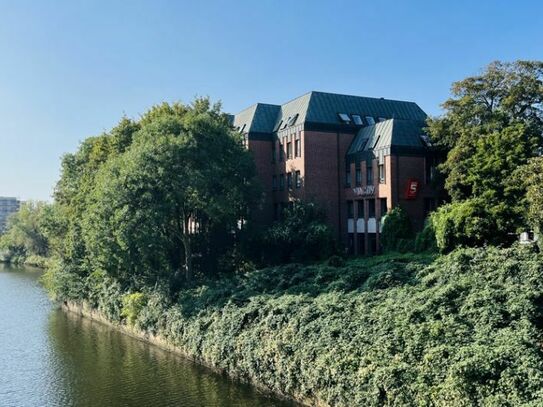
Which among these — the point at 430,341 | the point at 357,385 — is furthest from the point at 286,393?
the point at 430,341

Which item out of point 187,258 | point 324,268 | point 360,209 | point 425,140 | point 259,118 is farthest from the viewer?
point 259,118

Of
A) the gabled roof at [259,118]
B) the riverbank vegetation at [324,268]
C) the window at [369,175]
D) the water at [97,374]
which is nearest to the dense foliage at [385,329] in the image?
the riverbank vegetation at [324,268]

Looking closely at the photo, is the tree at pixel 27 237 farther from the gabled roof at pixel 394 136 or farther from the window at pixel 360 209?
the gabled roof at pixel 394 136

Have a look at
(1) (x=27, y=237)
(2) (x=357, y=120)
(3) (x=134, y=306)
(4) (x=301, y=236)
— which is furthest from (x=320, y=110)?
(1) (x=27, y=237)

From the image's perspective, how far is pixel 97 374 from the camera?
1001 inches

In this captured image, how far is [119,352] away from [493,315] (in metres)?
20.5

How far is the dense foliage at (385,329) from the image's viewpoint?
14648mm

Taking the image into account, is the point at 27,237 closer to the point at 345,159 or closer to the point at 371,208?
the point at 345,159

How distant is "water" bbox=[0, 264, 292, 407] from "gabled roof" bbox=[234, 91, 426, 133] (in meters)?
20.3

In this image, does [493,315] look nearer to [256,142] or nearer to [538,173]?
[538,173]

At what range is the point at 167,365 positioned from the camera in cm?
2677

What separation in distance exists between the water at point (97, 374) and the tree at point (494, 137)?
15970mm

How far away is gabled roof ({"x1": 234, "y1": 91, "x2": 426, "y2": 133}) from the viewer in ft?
137

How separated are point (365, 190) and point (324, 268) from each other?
13269 millimetres
